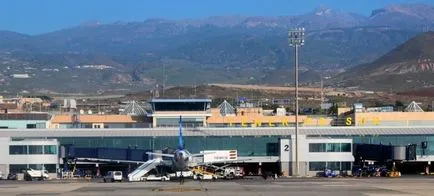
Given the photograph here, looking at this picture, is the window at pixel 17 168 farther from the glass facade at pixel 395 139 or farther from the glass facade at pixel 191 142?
the glass facade at pixel 395 139

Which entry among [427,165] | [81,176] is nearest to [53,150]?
[81,176]

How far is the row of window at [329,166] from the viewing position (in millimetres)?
136375

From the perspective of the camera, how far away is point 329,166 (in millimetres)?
136625

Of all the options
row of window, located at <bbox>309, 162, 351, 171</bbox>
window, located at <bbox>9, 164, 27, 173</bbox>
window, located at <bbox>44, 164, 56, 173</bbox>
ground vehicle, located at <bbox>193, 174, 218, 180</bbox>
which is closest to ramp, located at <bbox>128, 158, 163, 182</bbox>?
ground vehicle, located at <bbox>193, 174, 218, 180</bbox>

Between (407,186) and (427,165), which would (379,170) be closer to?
(427,165)

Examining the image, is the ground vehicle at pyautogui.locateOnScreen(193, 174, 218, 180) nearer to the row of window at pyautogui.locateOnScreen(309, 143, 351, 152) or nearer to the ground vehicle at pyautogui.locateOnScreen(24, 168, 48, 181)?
the row of window at pyautogui.locateOnScreen(309, 143, 351, 152)

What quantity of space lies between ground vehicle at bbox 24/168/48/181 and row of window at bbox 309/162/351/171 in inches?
1469

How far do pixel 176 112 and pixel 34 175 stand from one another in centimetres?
4042

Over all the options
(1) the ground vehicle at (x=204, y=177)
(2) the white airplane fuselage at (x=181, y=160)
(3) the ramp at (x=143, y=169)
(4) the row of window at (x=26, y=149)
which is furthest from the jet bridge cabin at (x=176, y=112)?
(2) the white airplane fuselage at (x=181, y=160)

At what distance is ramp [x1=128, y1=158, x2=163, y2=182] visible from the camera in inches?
4744

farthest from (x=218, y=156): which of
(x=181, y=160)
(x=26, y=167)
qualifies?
(x=26, y=167)

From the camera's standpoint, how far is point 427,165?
144625mm

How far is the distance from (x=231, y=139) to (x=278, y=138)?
313 inches

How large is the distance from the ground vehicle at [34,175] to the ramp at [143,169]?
1250cm
